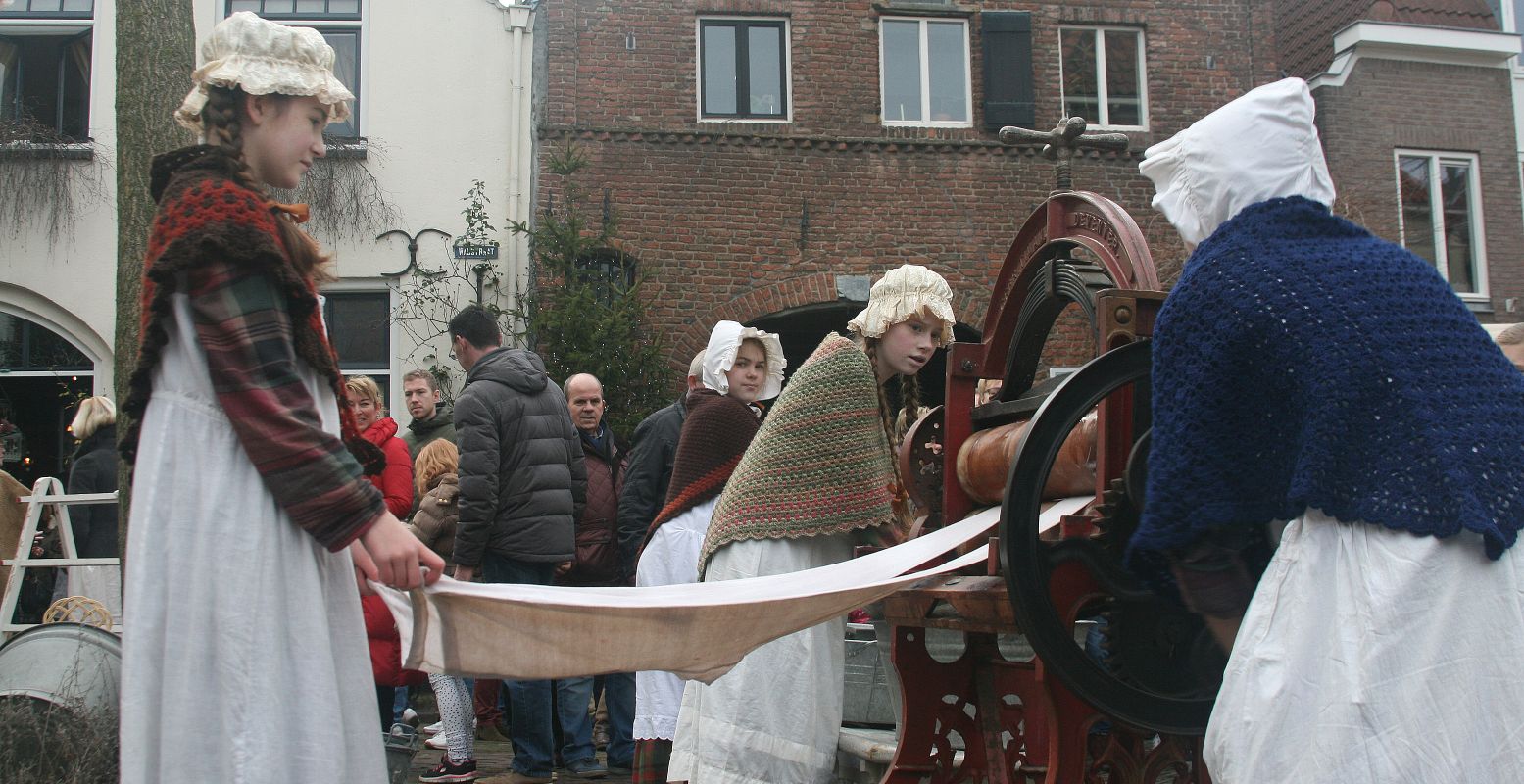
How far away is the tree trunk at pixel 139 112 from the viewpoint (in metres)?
5.01

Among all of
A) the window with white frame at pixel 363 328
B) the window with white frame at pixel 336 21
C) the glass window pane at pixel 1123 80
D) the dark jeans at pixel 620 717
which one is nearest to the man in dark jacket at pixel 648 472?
the dark jeans at pixel 620 717

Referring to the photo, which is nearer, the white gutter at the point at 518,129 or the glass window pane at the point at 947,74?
the white gutter at the point at 518,129

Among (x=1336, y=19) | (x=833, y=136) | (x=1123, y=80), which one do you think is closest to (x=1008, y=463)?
(x=833, y=136)

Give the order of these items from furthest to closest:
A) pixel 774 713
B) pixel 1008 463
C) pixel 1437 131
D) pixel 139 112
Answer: pixel 1437 131, pixel 139 112, pixel 774 713, pixel 1008 463

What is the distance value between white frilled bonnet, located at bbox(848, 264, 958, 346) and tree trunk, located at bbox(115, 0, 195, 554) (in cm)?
273

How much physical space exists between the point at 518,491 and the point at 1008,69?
9645 mm

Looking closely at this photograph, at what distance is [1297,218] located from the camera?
2242 millimetres

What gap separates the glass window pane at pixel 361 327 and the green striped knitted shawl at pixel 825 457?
31.9 ft

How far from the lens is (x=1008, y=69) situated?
14141 millimetres

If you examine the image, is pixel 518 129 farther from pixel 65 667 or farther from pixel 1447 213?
pixel 1447 213

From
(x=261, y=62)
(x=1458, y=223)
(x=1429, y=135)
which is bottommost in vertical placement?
(x=261, y=62)

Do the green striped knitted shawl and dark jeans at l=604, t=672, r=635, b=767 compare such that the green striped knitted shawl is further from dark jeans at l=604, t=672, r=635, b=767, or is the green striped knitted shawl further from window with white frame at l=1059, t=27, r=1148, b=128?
window with white frame at l=1059, t=27, r=1148, b=128

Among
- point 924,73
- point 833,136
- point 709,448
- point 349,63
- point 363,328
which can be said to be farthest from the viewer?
point 924,73

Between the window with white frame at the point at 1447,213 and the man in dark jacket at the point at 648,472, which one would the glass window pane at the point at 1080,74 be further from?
the man in dark jacket at the point at 648,472
